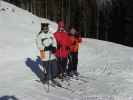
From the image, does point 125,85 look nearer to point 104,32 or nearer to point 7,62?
point 7,62

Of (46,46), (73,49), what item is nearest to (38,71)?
(73,49)

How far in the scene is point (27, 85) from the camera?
56.3ft

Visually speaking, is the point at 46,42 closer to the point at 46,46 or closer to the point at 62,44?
the point at 46,46

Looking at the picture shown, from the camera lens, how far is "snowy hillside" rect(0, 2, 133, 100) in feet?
52.6

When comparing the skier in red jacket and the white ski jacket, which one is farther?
the skier in red jacket

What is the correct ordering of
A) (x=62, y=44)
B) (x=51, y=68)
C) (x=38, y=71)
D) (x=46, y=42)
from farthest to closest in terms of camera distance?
1. (x=38, y=71)
2. (x=62, y=44)
3. (x=51, y=68)
4. (x=46, y=42)

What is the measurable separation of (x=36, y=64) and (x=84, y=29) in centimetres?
1293

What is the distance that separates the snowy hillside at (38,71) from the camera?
52.6 feet

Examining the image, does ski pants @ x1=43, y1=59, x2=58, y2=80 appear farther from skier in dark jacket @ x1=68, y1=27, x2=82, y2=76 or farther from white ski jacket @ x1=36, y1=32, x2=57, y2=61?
skier in dark jacket @ x1=68, y1=27, x2=82, y2=76

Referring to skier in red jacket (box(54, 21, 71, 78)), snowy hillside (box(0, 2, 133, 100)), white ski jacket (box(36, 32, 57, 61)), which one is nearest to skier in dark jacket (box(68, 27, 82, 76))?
skier in red jacket (box(54, 21, 71, 78))

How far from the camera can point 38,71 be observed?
19.1 metres

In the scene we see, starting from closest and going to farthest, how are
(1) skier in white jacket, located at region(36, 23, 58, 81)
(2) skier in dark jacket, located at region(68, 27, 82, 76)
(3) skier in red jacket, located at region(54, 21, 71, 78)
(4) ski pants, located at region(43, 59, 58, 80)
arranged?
(1) skier in white jacket, located at region(36, 23, 58, 81) < (4) ski pants, located at region(43, 59, 58, 80) < (3) skier in red jacket, located at region(54, 21, 71, 78) < (2) skier in dark jacket, located at region(68, 27, 82, 76)

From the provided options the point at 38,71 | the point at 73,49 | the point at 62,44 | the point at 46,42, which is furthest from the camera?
the point at 38,71

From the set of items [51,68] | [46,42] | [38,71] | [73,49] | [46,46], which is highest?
[46,42]
